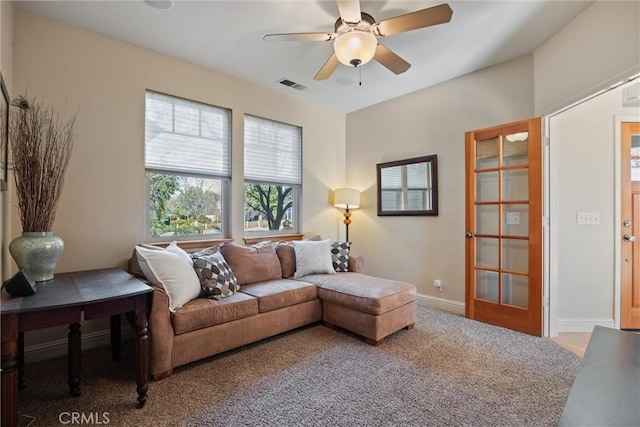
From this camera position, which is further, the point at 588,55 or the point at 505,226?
the point at 505,226

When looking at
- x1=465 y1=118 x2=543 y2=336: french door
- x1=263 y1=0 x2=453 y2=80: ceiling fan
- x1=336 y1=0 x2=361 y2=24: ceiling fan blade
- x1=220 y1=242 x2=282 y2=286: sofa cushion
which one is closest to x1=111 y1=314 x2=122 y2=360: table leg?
x1=220 y1=242 x2=282 y2=286: sofa cushion

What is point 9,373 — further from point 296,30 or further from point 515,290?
point 515,290

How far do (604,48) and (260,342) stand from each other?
11.8 ft

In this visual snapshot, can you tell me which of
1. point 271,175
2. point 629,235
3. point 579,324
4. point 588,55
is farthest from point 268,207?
point 629,235

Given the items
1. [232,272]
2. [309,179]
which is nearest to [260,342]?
[232,272]

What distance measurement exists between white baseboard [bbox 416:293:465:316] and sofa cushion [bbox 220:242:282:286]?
189cm

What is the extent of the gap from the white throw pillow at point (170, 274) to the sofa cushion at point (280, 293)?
1.83 ft

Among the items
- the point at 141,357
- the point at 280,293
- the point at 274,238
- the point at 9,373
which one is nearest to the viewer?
the point at 9,373

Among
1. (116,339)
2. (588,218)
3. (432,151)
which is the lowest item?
(116,339)

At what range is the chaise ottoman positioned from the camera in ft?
8.57

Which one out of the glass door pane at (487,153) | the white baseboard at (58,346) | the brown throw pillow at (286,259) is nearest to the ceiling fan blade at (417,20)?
the glass door pane at (487,153)

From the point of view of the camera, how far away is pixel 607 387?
3.06 ft

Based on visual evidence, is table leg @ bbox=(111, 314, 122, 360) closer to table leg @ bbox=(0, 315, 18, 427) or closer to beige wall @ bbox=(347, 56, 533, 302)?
table leg @ bbox=(0, 315, 18, 427)

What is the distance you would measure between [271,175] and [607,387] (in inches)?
141
